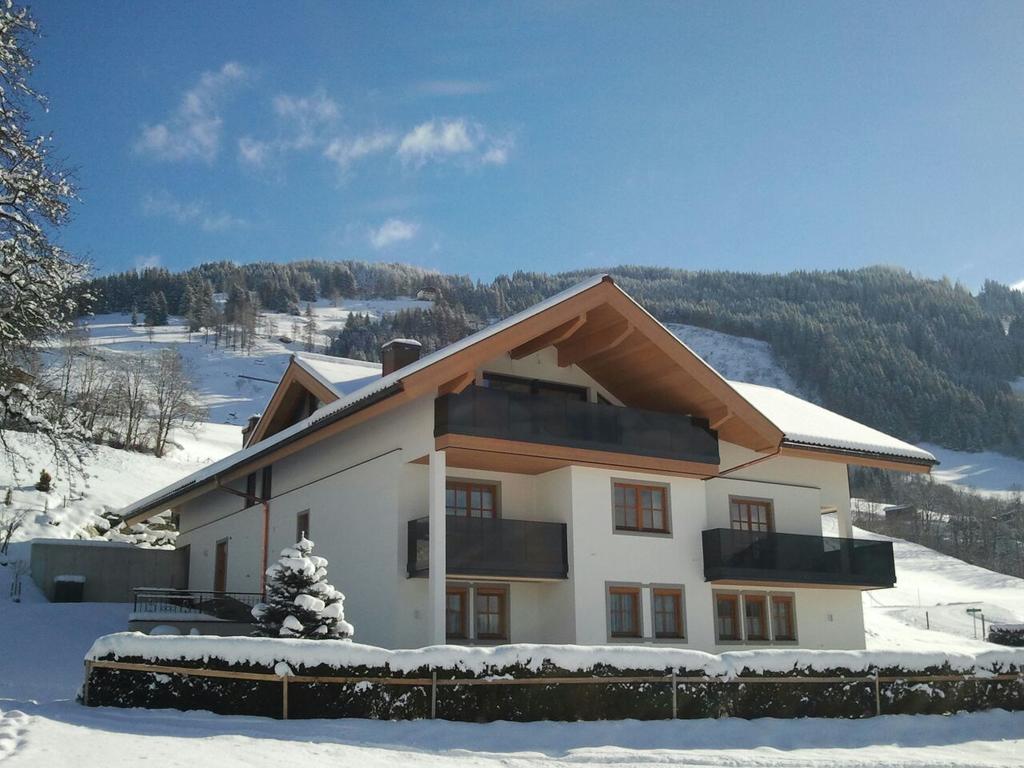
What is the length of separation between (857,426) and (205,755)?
75.1ft

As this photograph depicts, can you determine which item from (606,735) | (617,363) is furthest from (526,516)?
(606,735)

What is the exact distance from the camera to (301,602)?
17.6m

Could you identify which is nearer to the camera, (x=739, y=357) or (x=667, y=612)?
(x=667, y=612)

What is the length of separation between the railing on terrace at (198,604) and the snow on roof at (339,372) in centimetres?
604

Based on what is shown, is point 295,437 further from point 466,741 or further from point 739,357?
point 739,357

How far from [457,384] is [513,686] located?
Result: 671cm

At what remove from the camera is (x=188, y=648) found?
46.4 ft

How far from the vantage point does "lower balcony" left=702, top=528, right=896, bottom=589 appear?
23.5 m

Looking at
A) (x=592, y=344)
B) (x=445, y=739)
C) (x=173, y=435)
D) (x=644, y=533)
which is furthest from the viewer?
(x=173, y=435)

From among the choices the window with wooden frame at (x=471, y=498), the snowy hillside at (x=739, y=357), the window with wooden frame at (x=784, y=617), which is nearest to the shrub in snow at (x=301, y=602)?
the window with wooden frame at (x=471, y=498)

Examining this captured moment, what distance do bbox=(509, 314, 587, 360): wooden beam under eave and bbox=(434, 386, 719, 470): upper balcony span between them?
168 centimetres

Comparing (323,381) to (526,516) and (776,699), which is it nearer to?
(526,516)

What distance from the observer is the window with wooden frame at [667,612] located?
22828 mm

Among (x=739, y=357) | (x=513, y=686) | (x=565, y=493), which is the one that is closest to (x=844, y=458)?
(x=565, y=493)
